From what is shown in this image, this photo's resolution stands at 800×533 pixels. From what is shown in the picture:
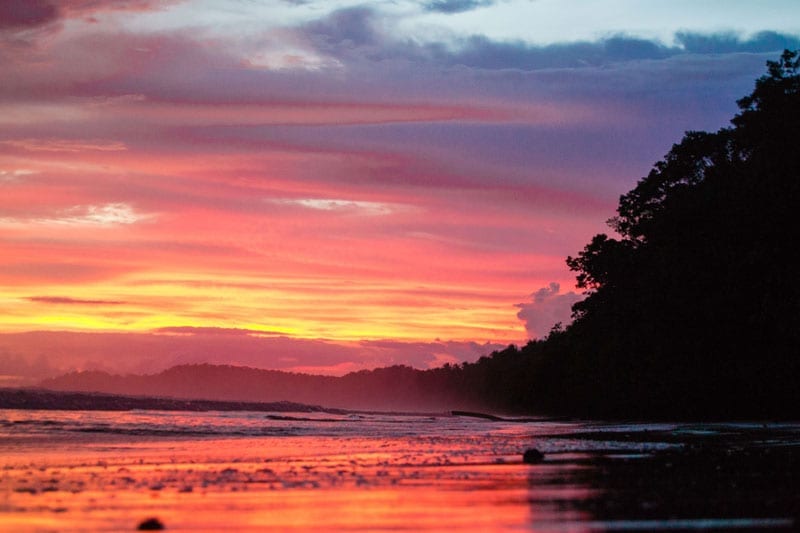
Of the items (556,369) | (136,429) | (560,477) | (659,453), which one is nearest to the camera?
(560,477)

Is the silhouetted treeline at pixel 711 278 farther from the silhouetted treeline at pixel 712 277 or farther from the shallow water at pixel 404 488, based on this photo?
the shallow water at pixel 404 488

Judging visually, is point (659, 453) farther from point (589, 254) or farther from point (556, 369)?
point (556, 369)

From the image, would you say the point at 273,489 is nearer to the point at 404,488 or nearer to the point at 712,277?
the point at 404,488

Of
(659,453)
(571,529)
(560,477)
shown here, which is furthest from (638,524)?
(659,453)

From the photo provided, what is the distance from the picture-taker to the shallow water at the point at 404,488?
10.7 meters

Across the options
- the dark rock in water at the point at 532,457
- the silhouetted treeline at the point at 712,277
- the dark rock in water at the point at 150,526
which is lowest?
the dark rock in water at the point at 532,457

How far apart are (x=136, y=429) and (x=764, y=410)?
33.3 meters

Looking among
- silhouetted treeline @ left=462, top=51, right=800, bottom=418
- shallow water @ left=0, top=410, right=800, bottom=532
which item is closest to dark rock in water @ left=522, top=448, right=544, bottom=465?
shallow water @ left=0, top=410, right=800, bottom=532

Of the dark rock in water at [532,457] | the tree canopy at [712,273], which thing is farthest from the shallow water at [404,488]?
the tree canopy at [712,273]

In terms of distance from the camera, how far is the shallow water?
10.7 m

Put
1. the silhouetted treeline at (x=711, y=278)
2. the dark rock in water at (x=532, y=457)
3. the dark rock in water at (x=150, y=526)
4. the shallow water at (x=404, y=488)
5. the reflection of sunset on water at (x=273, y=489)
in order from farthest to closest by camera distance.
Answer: the silhouetted treeline at (x=711, y=278) → the dark rock in water at (x=532, y=457) → the reflection of sunset on water at (x=273, y=489) → the shallow water at (x=404, y=488) → the dark rock in water at (x=150, y=526)

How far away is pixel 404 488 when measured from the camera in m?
14.2

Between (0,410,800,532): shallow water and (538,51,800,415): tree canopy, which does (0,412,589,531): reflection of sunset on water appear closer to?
(0,410,800,532): shallow water

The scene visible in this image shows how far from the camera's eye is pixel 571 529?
10.0 metres
